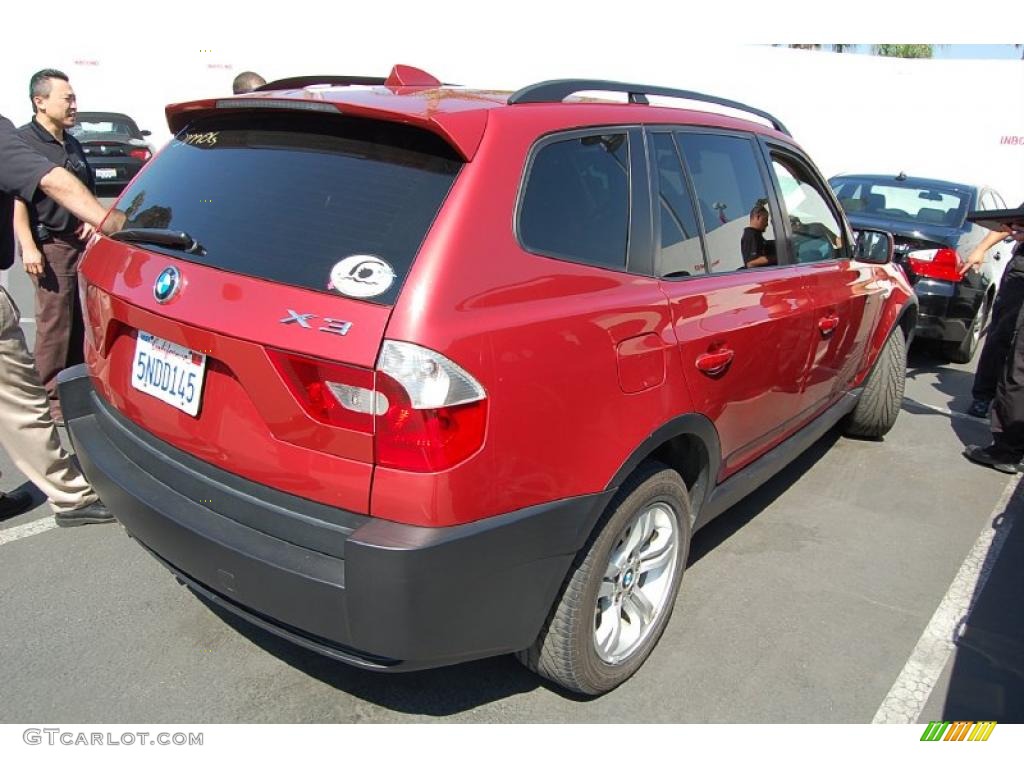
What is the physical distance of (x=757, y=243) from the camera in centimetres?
323

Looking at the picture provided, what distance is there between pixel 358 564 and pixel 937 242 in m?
6.24

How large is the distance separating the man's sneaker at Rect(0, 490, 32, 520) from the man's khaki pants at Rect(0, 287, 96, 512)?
0.30 meters

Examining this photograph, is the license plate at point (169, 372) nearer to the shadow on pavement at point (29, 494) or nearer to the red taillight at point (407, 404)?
the red taillight at point (407, 404)

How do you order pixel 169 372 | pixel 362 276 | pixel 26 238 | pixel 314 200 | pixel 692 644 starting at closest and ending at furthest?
pixel 362 276 < pixel 314 200 < pixel 169 372 < pixel 692 644 < pixel 26 238

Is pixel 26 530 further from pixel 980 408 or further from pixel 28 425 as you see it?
pixel 980 408

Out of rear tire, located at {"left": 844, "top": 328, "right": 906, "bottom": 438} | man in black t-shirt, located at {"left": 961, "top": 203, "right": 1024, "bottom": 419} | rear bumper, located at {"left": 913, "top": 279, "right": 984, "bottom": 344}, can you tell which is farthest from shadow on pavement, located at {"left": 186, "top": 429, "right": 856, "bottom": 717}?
rear bumper, located at {"left": 913, "top": 279, "right": 984, "bottom": 344}

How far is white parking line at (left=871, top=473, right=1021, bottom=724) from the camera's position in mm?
2620

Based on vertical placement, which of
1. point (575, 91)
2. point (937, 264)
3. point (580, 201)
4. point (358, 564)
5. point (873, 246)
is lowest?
point (937, 264)

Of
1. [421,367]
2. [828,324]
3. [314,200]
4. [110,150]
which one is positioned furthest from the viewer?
[110,150]

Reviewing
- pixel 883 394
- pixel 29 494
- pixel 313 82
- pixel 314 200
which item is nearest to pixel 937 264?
pixel 883 394

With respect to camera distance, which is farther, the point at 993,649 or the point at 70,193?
the point at 70,193

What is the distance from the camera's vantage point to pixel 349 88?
2.67 m

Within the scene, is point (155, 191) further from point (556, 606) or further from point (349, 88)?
point (556, 606)
